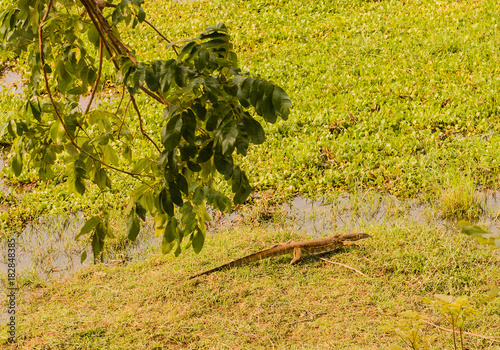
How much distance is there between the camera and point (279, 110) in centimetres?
204

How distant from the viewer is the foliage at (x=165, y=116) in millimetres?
2133

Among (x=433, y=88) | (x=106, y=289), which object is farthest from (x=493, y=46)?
(x=106, y=289)

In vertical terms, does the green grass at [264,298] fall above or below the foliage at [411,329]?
below

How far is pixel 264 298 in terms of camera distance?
171 inches

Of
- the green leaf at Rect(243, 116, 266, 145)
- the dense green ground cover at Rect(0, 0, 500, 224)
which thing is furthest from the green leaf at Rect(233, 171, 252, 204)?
the dense green ground cover at Rect(0, 0, 500, 224)

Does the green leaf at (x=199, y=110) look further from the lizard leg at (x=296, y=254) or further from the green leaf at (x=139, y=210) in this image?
the lizard leg at (x=296, y=254)

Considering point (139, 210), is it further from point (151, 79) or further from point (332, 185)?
point (332, 185)

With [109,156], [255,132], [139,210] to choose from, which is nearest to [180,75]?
[255,132]

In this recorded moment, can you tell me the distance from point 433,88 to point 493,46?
1409 millimetres

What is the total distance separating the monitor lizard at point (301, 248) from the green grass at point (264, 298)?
63mm

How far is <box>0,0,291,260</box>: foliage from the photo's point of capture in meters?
2.13

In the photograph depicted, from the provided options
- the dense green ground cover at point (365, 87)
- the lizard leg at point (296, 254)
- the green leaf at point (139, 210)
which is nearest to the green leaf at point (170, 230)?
the green leaf at point (139, 210)

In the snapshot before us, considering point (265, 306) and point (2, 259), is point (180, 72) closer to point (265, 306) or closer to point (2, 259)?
point (265, 306)

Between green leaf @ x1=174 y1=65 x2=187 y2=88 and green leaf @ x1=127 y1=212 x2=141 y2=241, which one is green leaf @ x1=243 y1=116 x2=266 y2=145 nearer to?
green leaf @ x1=174 y1=65 x2=187 y2=88
